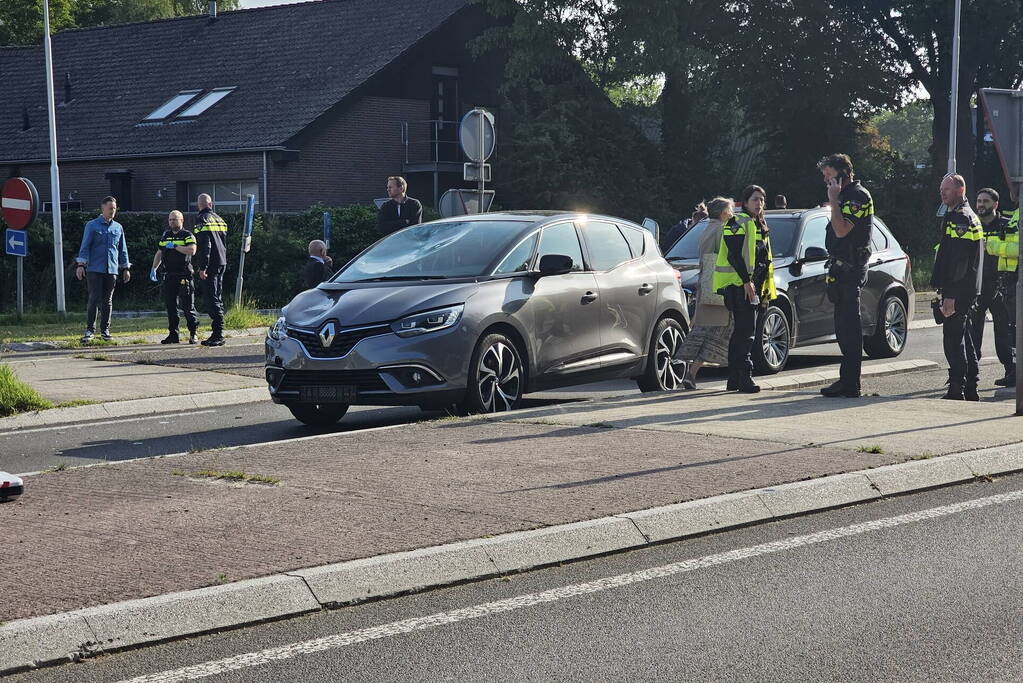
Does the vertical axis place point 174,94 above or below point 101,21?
below

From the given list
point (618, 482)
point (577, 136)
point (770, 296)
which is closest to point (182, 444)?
point (618, 482)

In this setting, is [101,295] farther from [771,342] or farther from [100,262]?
[771,342]

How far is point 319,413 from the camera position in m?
11.6

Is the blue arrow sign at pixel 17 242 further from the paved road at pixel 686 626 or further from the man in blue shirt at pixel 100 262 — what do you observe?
the paved road at pixel 686 626

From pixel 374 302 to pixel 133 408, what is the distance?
3.07 meters

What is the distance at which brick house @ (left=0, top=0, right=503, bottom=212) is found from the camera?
36906 mm

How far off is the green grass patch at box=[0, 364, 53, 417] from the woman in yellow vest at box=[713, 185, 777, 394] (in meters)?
5.84

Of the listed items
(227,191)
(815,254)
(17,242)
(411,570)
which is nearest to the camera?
(411,570)

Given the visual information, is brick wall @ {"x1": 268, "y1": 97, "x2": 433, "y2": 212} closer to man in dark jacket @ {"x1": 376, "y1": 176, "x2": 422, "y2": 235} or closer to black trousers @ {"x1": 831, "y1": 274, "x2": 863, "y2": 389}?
man in dark jacket @ {"x1": 376, "y1": 176, "x2": 422, "y2": 235}

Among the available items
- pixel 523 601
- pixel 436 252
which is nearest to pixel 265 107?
pixel 436 252

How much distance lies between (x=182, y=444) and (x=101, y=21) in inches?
2087

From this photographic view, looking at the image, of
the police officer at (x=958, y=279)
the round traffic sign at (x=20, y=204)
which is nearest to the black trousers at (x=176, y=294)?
the round traffic sign at (x=20, y=204)

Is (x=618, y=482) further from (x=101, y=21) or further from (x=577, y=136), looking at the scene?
(x=101, y=21)

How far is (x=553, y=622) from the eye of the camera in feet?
17.7
